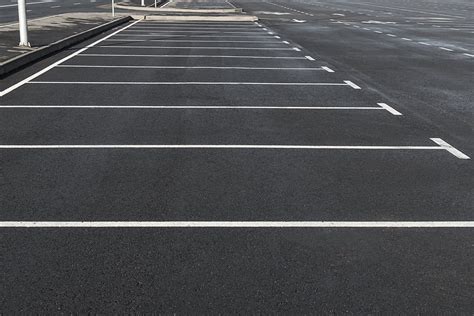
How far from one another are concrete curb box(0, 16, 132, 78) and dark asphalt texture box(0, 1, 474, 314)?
1.08m

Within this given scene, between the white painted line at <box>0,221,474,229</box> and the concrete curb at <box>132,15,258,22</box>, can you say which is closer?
the white painted line at <box>0,221,474,229</box>

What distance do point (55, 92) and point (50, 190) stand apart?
5.66 m

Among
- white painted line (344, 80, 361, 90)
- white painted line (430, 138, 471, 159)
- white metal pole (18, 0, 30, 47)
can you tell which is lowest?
white painted line (430, 138, 471, 159)

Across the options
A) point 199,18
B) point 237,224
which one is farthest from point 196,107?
point 199,18

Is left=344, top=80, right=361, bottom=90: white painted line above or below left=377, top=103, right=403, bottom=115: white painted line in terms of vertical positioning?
above

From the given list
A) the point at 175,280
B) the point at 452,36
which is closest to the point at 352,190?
the point at 175,280

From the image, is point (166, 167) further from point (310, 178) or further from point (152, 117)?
point (152, 117)

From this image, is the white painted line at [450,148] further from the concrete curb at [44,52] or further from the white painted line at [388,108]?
the concrete curb at [44,52]

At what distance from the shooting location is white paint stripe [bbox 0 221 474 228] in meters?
5.37

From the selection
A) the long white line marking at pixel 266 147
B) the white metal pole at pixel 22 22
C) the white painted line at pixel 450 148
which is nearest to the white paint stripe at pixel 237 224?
the white painted line at pixel 450 148

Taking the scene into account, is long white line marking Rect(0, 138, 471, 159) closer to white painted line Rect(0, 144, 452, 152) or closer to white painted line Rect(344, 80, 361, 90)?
white painted line Rect(0, 144, 452, 152)

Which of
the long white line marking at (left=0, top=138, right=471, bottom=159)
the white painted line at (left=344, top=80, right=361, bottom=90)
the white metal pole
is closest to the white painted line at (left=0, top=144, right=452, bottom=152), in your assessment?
the long white line marking at (left=0, top=138, right=471, bottom=159)

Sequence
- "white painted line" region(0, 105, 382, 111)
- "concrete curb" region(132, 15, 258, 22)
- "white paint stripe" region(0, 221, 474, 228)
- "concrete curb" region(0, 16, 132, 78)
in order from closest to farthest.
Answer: "white paint stripe" region(0, 221, 474, 228), "white painted line" region(0, 105, 382, 111), "concrete curb" region(0, 16, 132, 78), "concrete curb" region(132, 15, 258, 22)

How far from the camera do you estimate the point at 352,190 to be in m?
6.43
